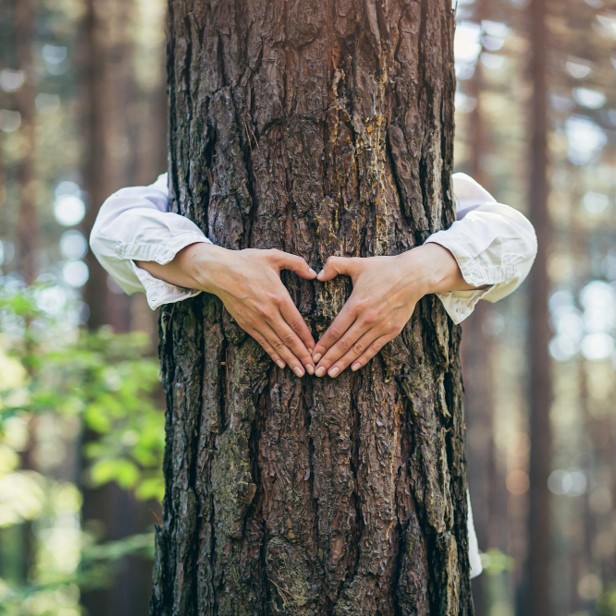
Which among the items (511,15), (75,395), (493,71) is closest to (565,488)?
(493,71)

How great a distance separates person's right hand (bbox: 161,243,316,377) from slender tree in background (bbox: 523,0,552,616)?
8450 mm

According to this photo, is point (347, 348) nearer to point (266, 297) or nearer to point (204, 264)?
point (266, 297)

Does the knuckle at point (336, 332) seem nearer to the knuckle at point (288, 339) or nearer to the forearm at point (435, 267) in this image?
the knuckle at point (288, 339)

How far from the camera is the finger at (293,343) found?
6.17 feet

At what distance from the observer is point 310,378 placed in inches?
75.3

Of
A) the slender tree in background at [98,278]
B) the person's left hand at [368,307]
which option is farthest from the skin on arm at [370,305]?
the slender tree in background at [98,278]

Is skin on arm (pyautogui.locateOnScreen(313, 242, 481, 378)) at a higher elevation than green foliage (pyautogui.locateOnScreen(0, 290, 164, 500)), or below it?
higher

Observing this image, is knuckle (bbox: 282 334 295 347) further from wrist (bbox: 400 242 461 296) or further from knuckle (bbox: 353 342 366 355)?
wrist (bbox: 400 242 461 296)

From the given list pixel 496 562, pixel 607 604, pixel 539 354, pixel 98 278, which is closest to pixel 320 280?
pixel 496 562

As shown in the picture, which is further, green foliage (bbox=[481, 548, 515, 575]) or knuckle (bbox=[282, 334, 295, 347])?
green foliage (bbox=[481, 548, 515, 575])

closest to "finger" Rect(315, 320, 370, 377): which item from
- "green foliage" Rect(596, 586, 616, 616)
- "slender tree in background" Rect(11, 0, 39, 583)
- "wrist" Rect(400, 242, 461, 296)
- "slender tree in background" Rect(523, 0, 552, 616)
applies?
"wrist" Rect(400, 242, 461, 296)

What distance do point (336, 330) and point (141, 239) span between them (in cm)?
71

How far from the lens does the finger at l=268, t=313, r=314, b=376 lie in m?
1.88

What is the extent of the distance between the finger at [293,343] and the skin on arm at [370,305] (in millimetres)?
25
